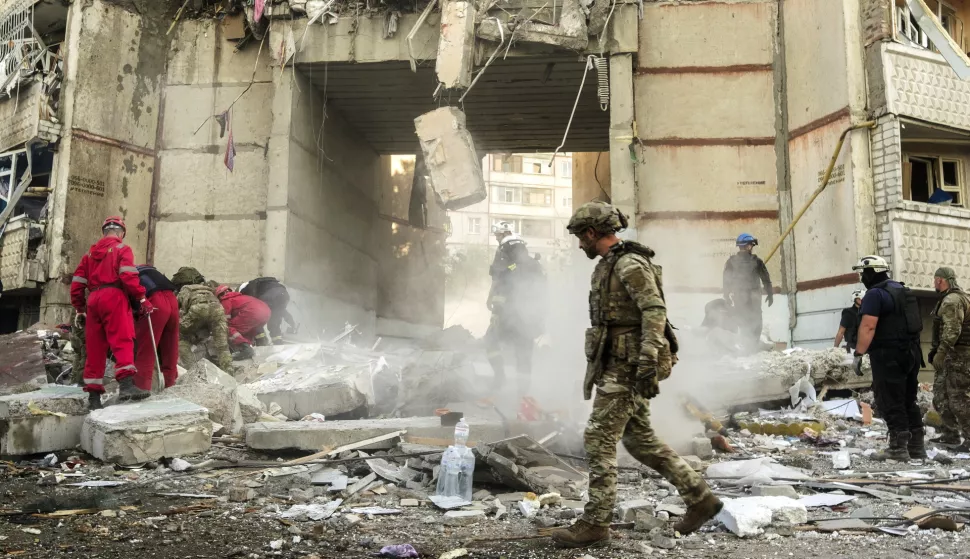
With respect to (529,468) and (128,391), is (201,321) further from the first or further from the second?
(529,468)

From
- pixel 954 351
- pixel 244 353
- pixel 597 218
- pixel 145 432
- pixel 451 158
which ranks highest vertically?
pixel 451 158

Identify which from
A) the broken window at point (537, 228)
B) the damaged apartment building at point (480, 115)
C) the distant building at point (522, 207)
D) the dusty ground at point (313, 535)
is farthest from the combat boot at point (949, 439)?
the broken window at point (537, 228)

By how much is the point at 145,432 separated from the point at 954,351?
686 cm

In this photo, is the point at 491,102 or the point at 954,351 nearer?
the point at 954,351

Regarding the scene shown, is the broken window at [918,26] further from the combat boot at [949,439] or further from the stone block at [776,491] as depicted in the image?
A: the stone block at [776,491]

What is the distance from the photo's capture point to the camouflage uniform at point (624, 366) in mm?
3463

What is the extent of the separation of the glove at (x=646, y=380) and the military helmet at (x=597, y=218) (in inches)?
30.0

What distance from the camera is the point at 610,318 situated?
3.72 metres

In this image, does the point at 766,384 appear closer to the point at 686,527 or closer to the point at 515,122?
the point at 686,527

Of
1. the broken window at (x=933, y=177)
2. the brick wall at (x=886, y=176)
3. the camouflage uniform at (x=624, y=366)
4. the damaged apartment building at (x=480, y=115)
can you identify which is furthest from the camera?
the broken window at (x=933, y=177)

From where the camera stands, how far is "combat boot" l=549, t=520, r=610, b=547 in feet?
11.0

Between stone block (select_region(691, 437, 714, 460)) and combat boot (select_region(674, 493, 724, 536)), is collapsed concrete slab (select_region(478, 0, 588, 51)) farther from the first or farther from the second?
combat boot (select_region(674, 493, 724, 536))

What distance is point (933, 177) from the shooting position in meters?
11.2

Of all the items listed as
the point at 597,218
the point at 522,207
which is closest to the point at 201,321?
the point at 597,218
